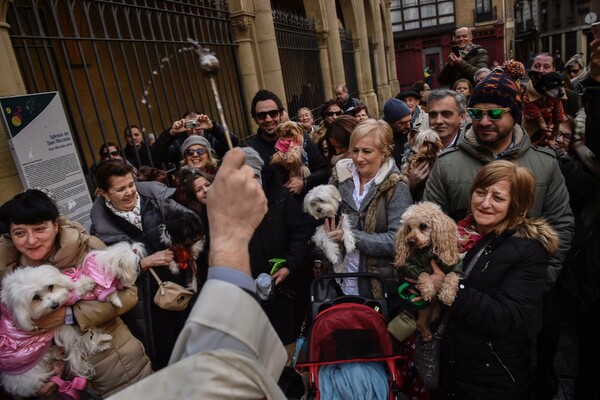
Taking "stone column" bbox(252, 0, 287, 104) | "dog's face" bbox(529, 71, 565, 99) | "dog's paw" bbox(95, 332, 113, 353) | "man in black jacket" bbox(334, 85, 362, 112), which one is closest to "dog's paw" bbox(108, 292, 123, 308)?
"dog's paw" bbox(95, 332, 113, 353)

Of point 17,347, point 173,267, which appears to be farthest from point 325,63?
point 17,347

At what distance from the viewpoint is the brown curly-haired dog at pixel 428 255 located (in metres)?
2.13

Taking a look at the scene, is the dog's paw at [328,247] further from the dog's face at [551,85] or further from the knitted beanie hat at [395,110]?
the dog's face at [551,85]

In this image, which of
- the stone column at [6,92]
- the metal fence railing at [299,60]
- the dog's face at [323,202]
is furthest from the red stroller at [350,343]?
the metal fence railing at [299,60]

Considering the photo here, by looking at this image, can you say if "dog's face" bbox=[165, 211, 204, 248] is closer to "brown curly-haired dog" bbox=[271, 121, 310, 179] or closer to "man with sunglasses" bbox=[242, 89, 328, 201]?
"brown curly-haired dog" bbox=[271, 121, 310, 179]

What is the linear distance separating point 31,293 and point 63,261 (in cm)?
31

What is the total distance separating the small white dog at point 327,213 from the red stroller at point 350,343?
18.3 inches

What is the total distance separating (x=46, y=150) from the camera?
3242 mm

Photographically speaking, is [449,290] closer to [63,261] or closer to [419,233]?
[419,233]

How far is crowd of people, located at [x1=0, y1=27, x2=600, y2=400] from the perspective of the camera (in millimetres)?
2127

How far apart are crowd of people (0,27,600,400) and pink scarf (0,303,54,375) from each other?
1cm

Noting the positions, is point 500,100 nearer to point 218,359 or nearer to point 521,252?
point 521,252

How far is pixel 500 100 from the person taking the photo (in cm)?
272

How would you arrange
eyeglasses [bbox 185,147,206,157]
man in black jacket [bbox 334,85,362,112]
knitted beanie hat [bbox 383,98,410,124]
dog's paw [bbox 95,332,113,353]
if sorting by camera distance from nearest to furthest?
dog's paw [bbox 95,332,113,353], eyeglasses [bbox 185,147,206,157], knitted beanie hat [bbox 383,98,410,124], man in black jacket [bbox 334,85,362,112]
